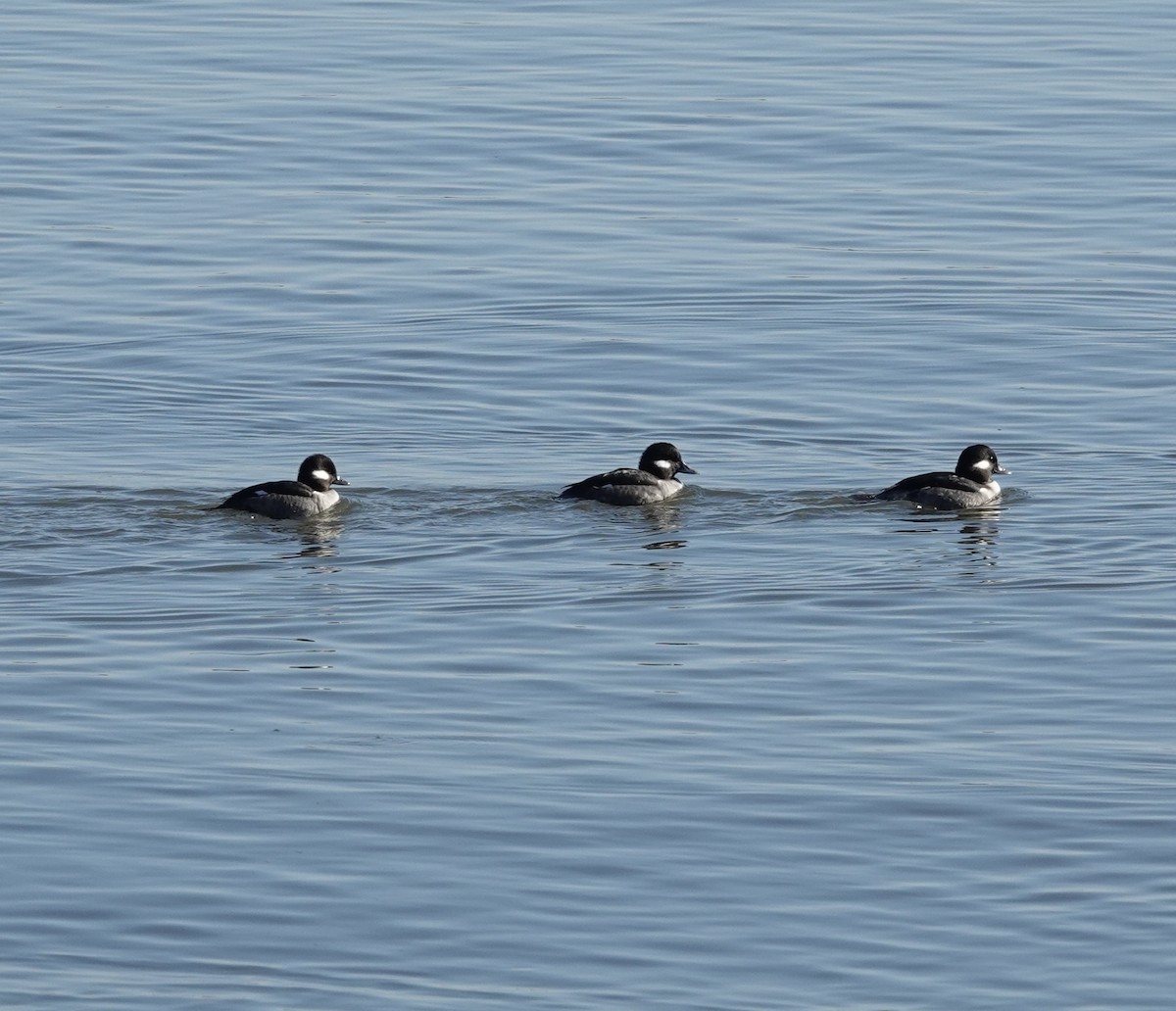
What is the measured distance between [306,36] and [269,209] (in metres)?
11.9

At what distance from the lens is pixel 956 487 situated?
61.6ft

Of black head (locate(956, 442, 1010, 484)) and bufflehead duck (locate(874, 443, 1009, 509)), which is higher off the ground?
black head (locate(956, 442, 1010, 484))

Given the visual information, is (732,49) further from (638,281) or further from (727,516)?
(727,516)

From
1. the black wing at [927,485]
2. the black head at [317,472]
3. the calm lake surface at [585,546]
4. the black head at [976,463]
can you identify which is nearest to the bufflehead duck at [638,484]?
the calm lake surface at [585,546]

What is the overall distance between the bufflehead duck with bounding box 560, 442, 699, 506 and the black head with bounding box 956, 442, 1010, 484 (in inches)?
83.6

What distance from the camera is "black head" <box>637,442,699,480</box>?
1928 centimetres

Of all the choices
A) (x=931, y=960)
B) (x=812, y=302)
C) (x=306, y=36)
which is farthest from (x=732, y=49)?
(x=931, y=960)

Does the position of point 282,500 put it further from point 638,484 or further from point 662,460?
point 662,460

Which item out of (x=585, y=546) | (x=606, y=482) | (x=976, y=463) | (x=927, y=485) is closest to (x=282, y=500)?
(x=585, y=546)

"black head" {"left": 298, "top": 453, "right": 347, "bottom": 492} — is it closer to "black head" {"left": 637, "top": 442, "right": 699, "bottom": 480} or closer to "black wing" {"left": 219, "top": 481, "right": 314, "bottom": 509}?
"black wing" {"left": 219, "top": 481, "right": 314, "bottom": 509}

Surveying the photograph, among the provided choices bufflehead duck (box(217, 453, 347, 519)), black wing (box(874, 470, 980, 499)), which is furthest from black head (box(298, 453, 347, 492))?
black wing (box(874, 470, 980, 499))

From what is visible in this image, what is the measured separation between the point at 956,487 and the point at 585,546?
2853mm

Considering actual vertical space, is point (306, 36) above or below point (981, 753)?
above

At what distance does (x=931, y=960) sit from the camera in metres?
10.6
